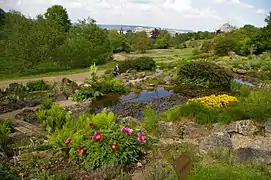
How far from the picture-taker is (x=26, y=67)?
23531mm

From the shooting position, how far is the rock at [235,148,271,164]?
562 centimetres

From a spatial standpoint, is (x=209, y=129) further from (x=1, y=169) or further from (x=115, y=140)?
(x=1, y=169)

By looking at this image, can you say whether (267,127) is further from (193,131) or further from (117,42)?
(117,42)

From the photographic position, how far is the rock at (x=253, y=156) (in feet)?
18.5

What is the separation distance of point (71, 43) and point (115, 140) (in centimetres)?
2277

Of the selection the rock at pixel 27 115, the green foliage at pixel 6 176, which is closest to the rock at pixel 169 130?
the green foliage at pixel 6 176

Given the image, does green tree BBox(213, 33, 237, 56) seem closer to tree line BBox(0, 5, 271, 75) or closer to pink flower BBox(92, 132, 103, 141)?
tree line BBox(0, 5, 271, 75)

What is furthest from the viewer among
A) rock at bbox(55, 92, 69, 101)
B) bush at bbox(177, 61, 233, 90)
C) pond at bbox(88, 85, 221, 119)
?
bush at bbox(177, 61, 233, 90)

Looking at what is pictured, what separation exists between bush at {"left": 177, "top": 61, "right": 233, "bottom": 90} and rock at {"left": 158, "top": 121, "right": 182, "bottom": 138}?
9015 mm

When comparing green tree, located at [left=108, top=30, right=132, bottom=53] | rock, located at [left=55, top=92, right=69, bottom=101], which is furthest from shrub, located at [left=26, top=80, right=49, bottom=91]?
green tree, located at [left=108, top=30, right=132, bottom=53]

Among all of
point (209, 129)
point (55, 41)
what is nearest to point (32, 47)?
point (55, 41)

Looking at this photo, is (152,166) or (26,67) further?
(26,67)

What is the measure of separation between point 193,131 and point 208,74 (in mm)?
9394

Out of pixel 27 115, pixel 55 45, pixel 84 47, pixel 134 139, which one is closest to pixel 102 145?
pixel 134 139
